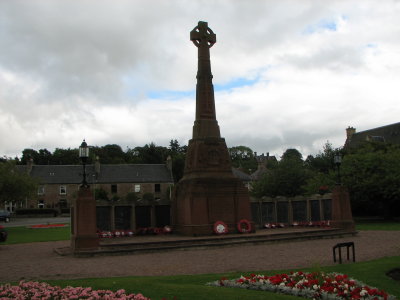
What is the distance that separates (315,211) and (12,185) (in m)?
25.2

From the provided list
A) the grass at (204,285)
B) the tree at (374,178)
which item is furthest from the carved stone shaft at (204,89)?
the tree at (374,178)

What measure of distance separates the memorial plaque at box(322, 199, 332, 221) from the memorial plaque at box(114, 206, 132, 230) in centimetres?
1204

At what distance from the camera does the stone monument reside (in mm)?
20984

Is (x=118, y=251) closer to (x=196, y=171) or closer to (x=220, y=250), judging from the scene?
(x=220, y=250)

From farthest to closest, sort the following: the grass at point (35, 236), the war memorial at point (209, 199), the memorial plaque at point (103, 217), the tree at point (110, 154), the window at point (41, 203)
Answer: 1. the tree at point (110, 154)
2. the window at point (41, 203)
3. the grass at point (35, 236)
4. the memorial plaque at point (103, 217)
5. the war memorial at point (209, 199)

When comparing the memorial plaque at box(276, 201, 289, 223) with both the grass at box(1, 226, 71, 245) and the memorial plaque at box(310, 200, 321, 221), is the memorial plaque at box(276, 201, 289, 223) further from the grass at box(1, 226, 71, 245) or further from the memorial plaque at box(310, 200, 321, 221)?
the grass at box(1, 226, 71, 245)

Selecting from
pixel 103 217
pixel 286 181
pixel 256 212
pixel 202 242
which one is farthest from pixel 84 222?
pixel 286 181

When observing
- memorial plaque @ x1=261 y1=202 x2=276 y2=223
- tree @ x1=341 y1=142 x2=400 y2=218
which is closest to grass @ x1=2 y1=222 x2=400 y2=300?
memorial plaque @ x1=261 y1=202 x2=276 y2=223

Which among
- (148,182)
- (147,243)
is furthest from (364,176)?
(148,182)

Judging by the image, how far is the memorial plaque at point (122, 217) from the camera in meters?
22.7

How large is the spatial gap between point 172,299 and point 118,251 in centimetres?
985

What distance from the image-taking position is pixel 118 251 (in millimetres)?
17062

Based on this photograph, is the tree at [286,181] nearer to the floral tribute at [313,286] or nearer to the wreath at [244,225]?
the wreath at [244,225]

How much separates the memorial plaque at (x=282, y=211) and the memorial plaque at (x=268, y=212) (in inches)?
16.9
